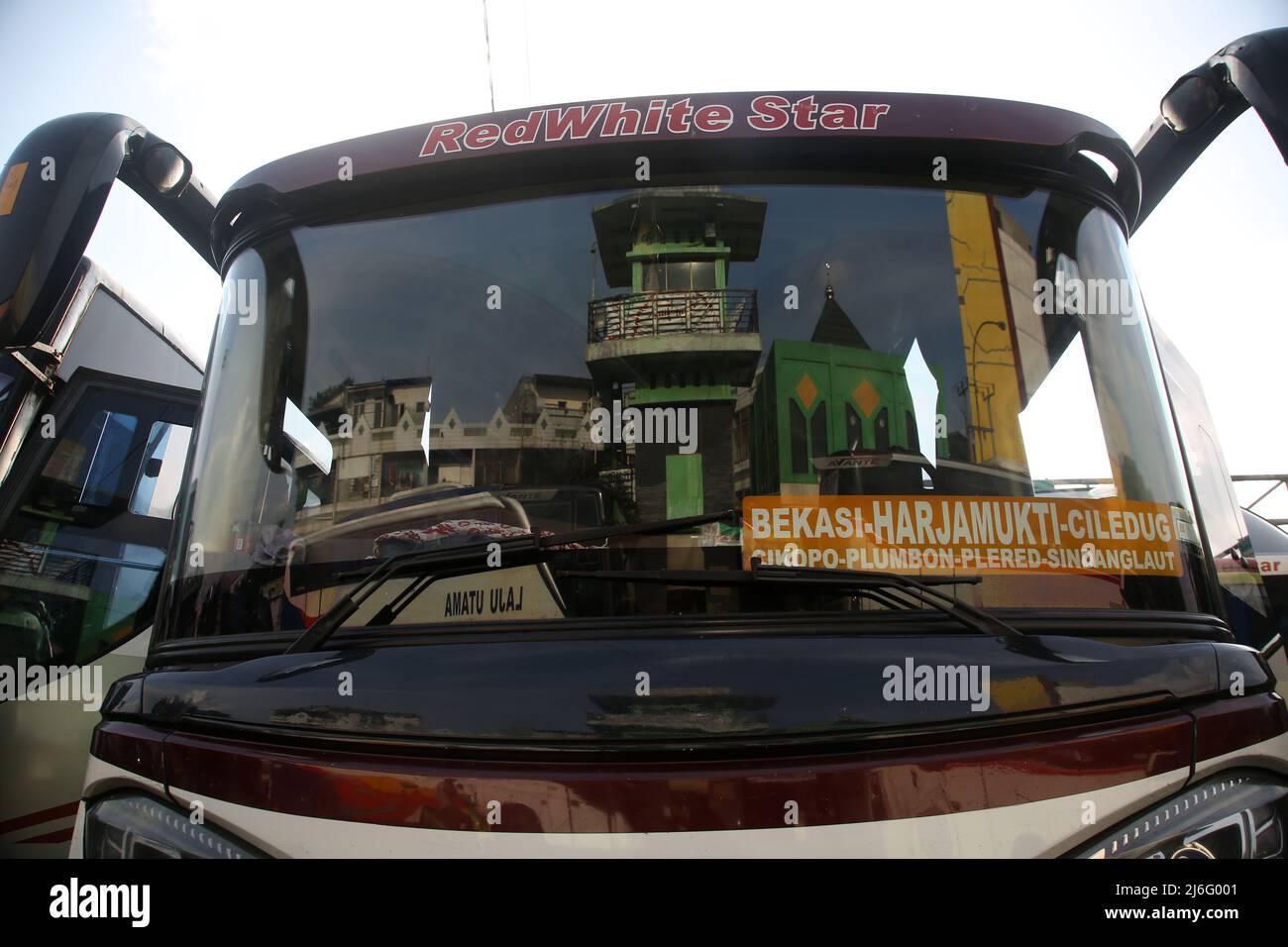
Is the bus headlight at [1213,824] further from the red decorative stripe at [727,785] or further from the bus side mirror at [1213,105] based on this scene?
the bus side mirror at [1213,105]

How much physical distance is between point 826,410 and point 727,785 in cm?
83

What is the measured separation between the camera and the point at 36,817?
379 centimetres

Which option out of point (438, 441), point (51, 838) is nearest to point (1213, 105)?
point (438, 441)

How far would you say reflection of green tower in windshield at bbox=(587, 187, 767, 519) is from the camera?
1.86 meters

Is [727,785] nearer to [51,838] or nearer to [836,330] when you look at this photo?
[836,330]

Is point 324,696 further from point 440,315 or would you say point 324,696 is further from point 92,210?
point 92,210

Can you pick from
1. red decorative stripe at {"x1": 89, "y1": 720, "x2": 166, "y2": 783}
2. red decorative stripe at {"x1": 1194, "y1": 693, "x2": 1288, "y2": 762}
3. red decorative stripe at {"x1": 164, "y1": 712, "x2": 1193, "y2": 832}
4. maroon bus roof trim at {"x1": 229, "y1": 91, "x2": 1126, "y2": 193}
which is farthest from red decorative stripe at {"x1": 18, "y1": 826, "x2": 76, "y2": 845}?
red decorative stripe at {"x1": 1194, "y1": 693, "x2": 1288, "y2": 762}

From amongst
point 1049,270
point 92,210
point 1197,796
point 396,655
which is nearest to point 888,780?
point 1197,796

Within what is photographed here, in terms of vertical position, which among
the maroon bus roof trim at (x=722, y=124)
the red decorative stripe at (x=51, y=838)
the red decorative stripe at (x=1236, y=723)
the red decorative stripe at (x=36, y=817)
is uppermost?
the maroon bus roof trim at (x=722, y=124)

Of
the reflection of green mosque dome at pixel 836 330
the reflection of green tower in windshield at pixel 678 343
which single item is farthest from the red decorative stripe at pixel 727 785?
the reflection of green mosque dome at pixel 836 330

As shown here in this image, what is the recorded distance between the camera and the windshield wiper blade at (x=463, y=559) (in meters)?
1.74

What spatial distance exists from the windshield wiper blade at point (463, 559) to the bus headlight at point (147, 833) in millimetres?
351

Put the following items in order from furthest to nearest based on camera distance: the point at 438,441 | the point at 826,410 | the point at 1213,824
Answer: the point at 438,441 → the point at 826,410 → the point at 1213,824
